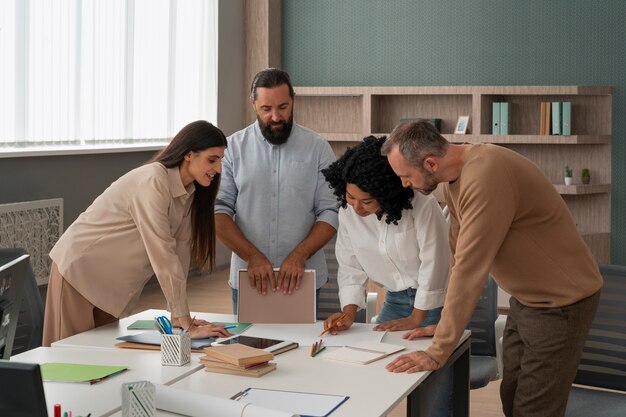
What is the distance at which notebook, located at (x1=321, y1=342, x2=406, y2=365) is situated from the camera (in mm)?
2900

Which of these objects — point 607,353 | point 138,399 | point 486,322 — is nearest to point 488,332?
point 486,322

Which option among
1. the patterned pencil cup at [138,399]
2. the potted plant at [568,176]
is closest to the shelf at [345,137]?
the potted plant at [568,176]

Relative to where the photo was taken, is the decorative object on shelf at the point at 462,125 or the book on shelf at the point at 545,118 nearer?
the book on shelf at the point at 545,118

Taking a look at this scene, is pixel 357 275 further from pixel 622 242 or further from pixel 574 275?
pixel 622 242

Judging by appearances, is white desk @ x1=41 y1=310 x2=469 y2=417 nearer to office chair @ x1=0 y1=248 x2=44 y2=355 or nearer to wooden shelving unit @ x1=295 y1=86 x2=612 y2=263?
office chair @ x1=0 y1=248 x2=44 y2=355

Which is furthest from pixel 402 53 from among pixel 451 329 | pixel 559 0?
pixel 451 329

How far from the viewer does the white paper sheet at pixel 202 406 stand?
7.25 ft

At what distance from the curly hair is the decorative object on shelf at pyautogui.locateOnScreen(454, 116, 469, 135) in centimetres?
520

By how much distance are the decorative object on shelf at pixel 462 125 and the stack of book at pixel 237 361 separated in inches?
228

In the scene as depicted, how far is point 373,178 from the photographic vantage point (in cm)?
312

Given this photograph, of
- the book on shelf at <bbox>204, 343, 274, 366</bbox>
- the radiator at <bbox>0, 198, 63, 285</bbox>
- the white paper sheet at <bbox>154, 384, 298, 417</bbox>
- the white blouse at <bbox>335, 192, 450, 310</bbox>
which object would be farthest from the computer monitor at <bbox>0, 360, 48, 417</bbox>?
the radiator at <bbox>0, 198, 63, 285</bbox>

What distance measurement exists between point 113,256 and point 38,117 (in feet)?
10.9

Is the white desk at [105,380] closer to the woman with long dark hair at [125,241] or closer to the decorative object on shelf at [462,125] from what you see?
the woman with long dark hair at [125,241]

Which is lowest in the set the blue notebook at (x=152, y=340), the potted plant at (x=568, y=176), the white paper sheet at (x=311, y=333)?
the white paper sheet at (x=311, y=333)
